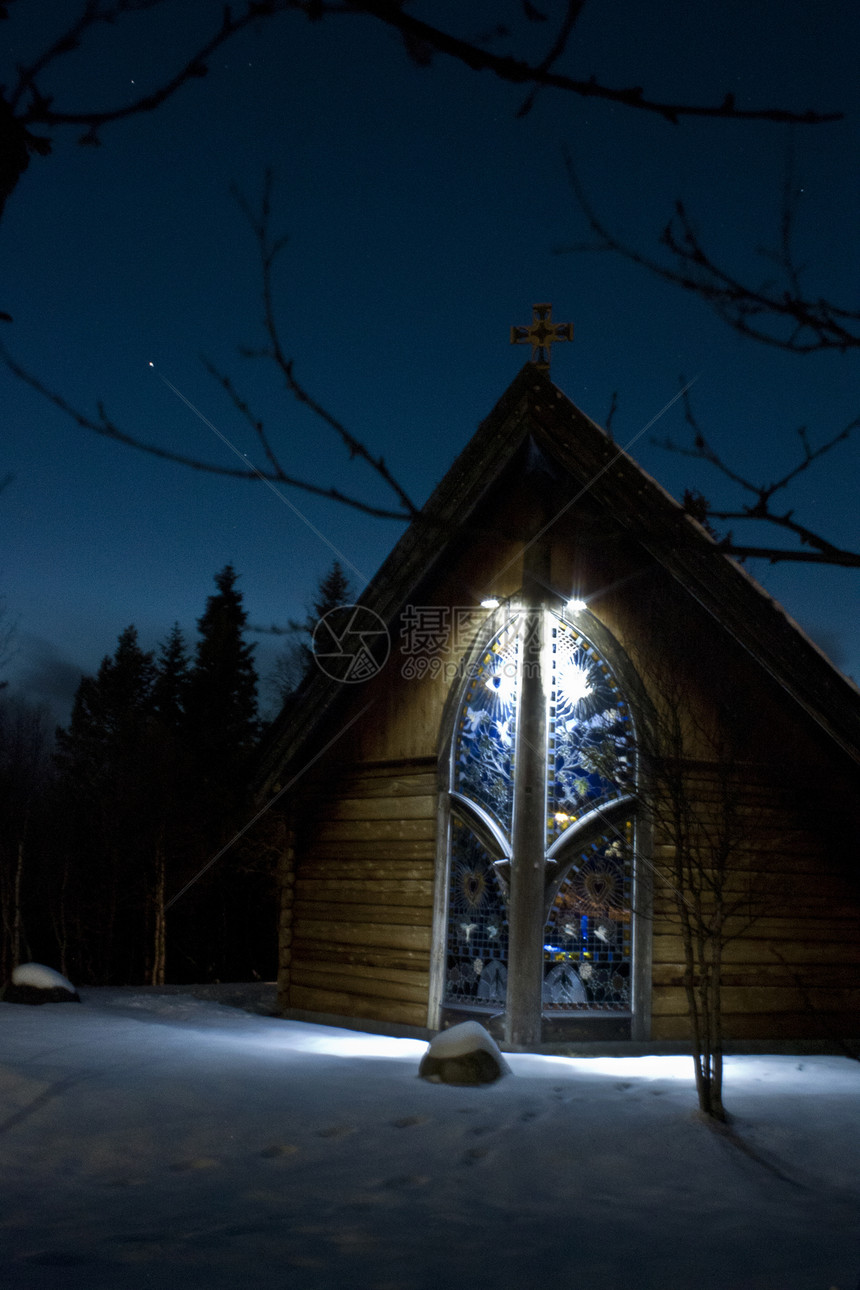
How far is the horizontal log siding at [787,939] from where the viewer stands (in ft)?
31.3

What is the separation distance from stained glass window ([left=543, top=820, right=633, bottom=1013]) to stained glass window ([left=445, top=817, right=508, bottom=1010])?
20.3 inches

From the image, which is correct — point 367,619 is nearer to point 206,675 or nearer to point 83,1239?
point 83,1239

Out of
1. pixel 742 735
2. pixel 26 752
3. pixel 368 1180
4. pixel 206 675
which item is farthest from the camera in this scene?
pixel 206 675

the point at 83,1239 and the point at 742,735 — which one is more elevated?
the point at 742,735

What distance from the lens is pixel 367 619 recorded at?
441 inches

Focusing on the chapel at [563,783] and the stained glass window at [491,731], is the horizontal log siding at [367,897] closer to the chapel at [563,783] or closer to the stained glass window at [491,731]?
the chapel at [563,783]

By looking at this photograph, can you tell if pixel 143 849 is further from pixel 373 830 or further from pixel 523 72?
pixel 523 72

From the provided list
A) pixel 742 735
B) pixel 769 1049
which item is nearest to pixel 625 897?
pixel 769 1049

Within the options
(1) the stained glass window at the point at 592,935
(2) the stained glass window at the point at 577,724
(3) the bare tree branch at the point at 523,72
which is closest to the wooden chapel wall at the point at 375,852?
(2) the stained glass window at the point at 577,724

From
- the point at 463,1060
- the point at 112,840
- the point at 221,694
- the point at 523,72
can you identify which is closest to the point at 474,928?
the point at 463,1060

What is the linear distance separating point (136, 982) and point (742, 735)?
27397 millimetres

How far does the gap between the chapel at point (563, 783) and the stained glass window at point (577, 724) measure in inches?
0.9

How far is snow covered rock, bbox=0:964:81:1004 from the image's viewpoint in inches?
480

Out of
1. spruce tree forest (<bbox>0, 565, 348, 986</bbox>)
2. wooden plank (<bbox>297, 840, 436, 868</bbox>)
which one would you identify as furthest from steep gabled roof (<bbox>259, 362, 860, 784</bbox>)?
spruce tree forest (<bbox>0, 565, 348, 986</bbox>)
